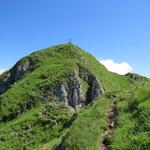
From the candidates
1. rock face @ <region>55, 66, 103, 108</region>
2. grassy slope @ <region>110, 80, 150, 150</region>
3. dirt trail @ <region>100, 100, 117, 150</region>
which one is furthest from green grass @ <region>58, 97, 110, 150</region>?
rock face @ <region>55, 66, 103, 108</region>

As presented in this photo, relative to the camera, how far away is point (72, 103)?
272 ft

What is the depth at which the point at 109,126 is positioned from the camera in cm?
3441

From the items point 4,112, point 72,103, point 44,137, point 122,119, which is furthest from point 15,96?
point 122,119

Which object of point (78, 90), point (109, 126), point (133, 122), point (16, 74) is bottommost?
point (109, 126)

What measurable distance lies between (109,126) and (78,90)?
51681mm

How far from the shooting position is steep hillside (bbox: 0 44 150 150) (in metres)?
32.6

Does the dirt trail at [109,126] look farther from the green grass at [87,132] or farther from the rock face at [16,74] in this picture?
the rock face at [16,74]

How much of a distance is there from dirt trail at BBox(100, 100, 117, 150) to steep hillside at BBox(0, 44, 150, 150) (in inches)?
4.7

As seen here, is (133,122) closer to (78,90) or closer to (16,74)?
(78,90)

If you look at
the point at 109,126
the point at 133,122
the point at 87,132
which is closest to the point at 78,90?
the point at 109,126

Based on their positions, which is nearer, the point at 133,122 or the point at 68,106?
the point at 133,122

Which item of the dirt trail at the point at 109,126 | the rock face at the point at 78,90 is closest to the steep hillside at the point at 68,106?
the rock face at the point at 78,90

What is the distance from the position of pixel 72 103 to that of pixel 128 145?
174 feet

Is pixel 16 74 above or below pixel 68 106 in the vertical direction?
above
